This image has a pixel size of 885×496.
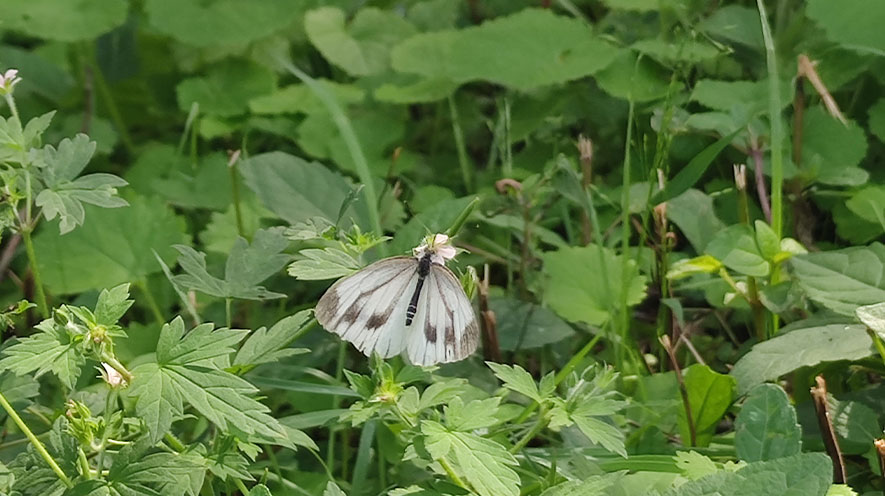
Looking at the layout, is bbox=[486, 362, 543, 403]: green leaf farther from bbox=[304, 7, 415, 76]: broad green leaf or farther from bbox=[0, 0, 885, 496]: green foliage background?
bbox=[304, 7, 415, 76]: broad green leaf

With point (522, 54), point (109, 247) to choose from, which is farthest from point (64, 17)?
point (522, 54)

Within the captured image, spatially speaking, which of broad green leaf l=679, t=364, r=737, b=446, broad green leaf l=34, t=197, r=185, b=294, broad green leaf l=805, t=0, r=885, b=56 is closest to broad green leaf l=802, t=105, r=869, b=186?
broad green leaf l=805, t=0, r=885, b=56

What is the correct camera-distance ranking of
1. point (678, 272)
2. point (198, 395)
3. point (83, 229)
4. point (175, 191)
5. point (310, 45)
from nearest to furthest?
point (198, 395)
point (678, 272)
point (83, 229)
point (175, 191)
point (310, 45)

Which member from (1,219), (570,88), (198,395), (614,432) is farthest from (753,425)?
(570,88)

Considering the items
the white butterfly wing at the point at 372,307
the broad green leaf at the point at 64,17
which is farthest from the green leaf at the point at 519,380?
the broad green leaf at the point at 64,17

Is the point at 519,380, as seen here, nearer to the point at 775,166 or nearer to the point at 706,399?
the point at 706,399

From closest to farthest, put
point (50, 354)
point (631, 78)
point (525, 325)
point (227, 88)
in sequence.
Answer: point (50, 354)
point (525, 325)
point (631, 78)
point (227, 88)

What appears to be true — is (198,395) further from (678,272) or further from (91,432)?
(678,272)
